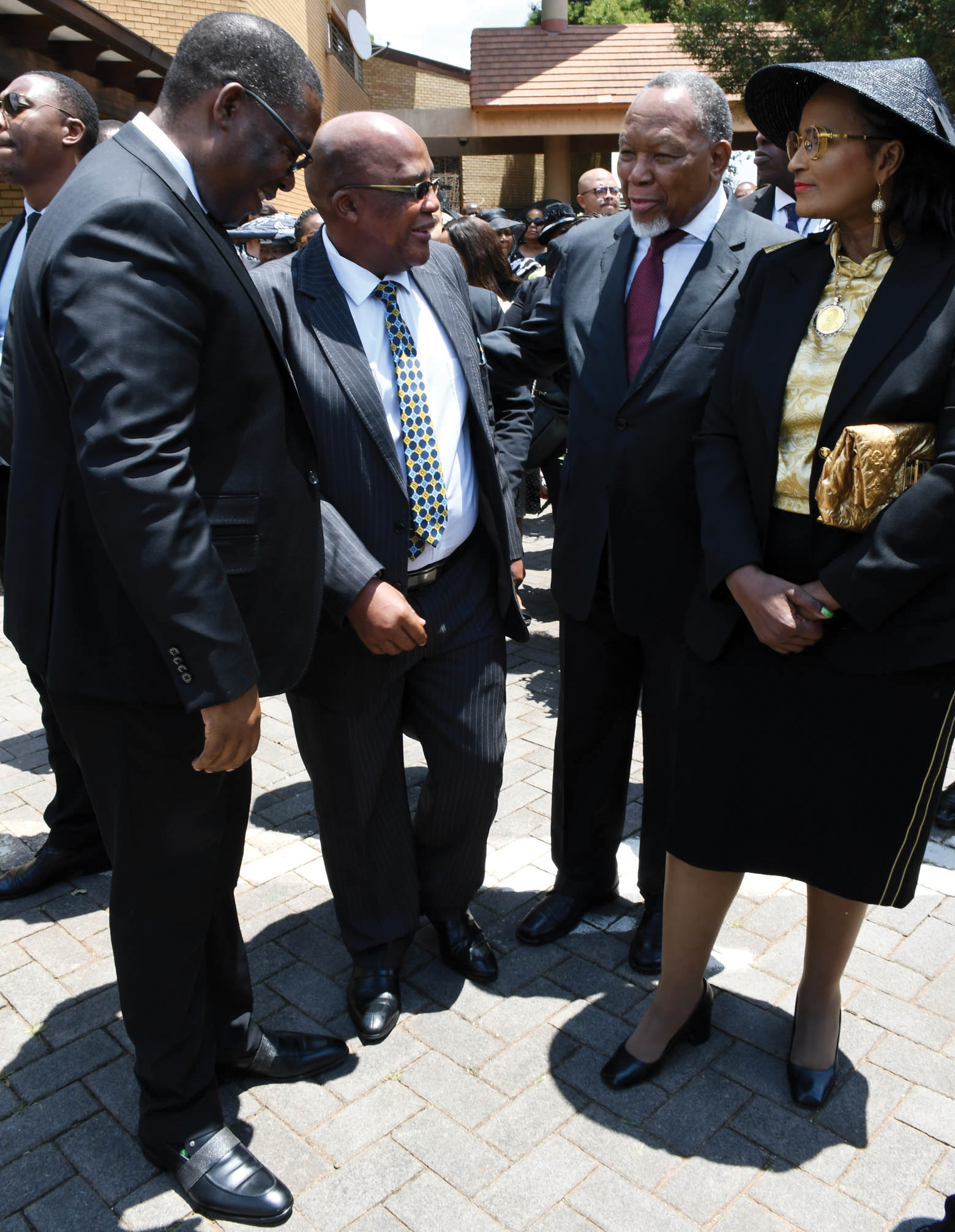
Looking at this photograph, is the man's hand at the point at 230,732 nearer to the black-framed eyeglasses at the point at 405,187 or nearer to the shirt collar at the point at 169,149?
the shirt collar at the point at 169,149

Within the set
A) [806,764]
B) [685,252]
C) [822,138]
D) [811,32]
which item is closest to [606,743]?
[806,764]

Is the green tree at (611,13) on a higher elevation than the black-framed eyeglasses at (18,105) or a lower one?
higher

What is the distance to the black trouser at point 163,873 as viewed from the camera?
6.63 ft

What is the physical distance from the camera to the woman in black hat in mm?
2008

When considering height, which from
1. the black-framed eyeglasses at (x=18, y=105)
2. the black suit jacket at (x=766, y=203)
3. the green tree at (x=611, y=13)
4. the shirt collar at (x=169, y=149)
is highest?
the green tree at (x=611, y=13)

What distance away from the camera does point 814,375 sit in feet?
7.01

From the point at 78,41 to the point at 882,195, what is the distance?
9.99 meters

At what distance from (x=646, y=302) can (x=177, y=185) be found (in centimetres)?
131

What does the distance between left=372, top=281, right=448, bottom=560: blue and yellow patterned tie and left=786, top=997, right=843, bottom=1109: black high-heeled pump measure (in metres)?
1.59

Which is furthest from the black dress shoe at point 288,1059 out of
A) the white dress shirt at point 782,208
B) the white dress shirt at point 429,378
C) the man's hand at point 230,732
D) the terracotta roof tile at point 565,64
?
the terracotta roof tile at point 565,64

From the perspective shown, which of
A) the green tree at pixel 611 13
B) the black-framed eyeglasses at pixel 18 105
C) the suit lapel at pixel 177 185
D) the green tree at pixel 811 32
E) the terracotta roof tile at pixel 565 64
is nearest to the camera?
the suit lapel at pixel 177 185

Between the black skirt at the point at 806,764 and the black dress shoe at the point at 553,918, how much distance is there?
0.78 metres

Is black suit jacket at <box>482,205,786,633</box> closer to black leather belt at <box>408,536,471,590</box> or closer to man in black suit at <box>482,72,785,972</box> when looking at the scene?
man in black suit at <box>482,72,785,972</box>

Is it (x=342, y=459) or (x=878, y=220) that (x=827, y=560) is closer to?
(x=878, y=220)
